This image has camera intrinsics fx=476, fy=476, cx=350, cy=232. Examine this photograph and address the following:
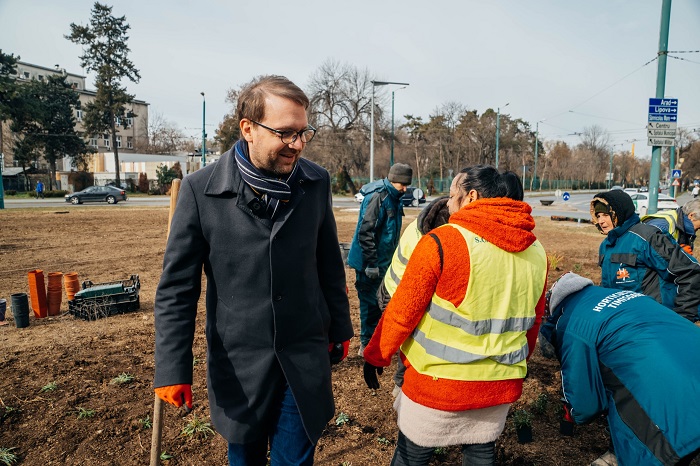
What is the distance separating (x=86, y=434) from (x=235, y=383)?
6.52 feet

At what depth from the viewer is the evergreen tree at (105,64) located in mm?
43094

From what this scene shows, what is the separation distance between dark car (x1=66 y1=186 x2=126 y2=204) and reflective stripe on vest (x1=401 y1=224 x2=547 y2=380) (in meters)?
33.8

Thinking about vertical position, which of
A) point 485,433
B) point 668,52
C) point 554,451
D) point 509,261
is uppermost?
point 668,52

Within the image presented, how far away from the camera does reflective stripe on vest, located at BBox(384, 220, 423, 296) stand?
2.95 meters

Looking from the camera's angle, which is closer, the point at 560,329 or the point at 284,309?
the point at 284,309

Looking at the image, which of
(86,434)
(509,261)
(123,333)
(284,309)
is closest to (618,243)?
(509,261)

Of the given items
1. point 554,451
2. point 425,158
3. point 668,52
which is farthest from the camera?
point 425,158

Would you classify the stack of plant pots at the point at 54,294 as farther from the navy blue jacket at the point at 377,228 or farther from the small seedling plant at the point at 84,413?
the navy blue jacket at the point at 377,228

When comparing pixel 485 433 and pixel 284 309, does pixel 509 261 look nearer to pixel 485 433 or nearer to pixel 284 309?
pixel 485 433

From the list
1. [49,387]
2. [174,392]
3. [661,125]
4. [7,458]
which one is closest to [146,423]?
[7,458]

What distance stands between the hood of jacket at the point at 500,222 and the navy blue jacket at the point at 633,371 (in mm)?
615

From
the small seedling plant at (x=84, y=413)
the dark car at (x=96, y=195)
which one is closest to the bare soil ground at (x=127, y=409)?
the small seedling plant at (x=84, y=413)

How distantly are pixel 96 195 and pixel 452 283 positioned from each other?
113 ft

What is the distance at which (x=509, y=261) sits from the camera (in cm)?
194
